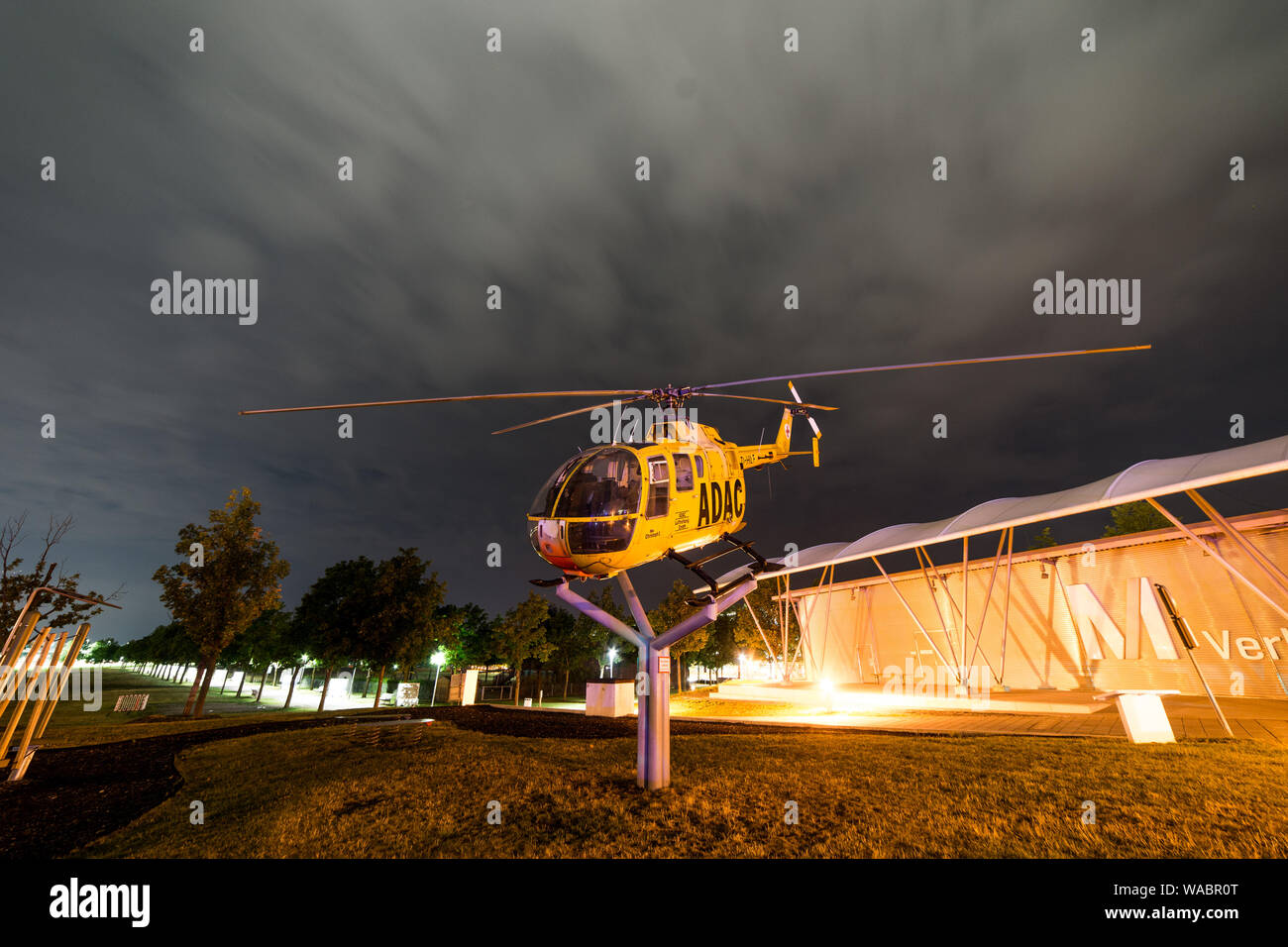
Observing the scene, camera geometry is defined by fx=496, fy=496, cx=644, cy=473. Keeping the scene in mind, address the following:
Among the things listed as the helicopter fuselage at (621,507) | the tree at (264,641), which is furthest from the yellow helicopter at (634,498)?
the tree at (264,641)

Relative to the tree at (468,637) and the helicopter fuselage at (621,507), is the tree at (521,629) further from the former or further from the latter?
the helicopter fuselage at (621,507)

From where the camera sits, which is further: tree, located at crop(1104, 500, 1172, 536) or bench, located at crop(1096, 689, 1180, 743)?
tree, located at crop(1104, 500, 1172, 536)

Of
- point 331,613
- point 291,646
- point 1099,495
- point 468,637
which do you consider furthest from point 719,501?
point 468,637

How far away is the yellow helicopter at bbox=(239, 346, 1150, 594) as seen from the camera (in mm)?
8578

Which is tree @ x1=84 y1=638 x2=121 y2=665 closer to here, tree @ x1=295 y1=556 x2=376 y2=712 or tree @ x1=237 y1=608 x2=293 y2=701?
tree @ x1=237 y1=608 x2=293 y2=701

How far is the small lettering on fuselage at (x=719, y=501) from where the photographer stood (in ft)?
33.8

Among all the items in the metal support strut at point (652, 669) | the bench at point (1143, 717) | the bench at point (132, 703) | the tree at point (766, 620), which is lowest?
the bench at point (132, 703)

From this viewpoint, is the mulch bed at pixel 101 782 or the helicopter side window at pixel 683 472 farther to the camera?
the helicopter side window at pixel 683 472

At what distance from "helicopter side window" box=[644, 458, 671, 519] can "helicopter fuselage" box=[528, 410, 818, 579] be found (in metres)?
0.02

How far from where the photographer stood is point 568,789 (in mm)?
8109

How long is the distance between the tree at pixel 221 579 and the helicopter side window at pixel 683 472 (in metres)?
→ 23.7

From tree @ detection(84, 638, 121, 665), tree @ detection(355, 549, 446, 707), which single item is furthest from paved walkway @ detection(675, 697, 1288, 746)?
tree @ detection(84, 638, 121, 665)
